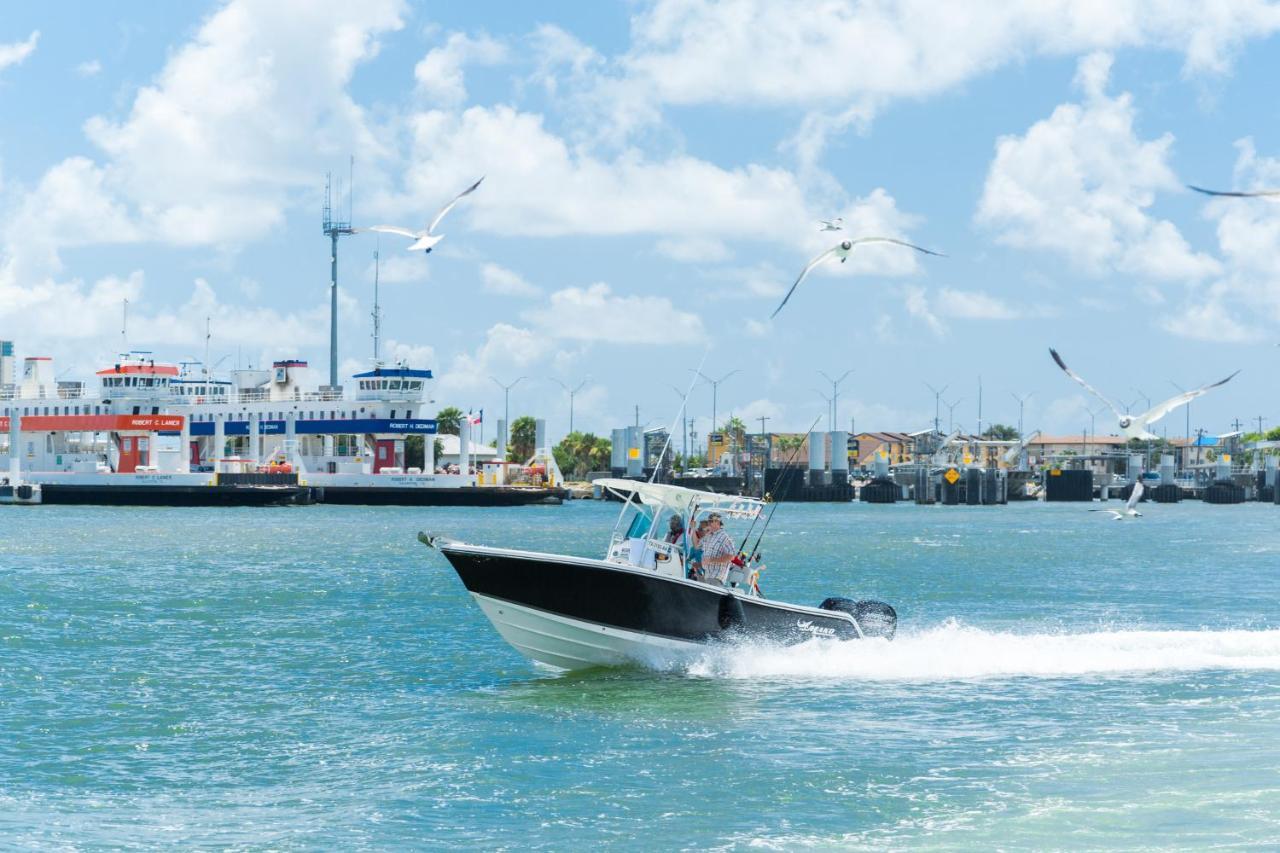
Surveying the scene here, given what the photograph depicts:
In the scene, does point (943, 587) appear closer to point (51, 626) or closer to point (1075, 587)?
point (1075, 587)

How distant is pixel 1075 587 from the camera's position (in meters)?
47.5

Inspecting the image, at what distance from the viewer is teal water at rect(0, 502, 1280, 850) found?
15891mm

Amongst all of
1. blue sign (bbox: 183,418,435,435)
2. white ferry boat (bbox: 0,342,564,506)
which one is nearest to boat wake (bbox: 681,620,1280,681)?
white ferry boat (bbox: 0,342,564,506)

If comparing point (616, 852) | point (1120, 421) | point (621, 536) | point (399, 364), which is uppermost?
point (399, 364)

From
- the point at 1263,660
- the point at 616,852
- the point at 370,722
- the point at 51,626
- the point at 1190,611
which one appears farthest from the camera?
the point at 1190,611

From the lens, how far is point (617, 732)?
2034 cm

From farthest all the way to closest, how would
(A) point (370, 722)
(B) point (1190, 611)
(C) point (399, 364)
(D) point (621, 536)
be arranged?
(C) point (399, 364)
(B) point (1190, 611)
(D) point (621, 536)
(A) point (370, 722)

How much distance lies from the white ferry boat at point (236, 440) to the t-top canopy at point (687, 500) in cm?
8974

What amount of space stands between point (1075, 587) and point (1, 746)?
115 ft

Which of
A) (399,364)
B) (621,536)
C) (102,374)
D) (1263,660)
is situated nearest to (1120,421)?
(1263,660)

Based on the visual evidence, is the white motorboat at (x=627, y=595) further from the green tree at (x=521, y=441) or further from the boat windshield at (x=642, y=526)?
the green tree at (x=521, y=441)

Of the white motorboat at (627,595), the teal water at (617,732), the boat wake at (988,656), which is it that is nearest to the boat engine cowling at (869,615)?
the boat wake at (988,656)

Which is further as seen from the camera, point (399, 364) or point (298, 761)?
point (399, 364)

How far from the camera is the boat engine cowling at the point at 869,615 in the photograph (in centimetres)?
2567
